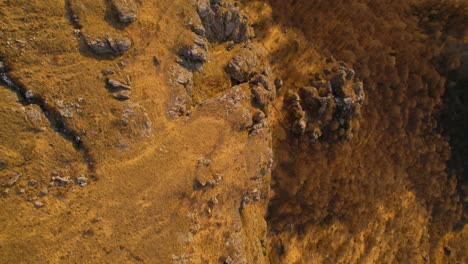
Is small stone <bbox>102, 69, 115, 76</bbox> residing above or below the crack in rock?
above

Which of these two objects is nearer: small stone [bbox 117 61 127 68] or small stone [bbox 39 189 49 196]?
small stone [bbox 39 189 49 196]

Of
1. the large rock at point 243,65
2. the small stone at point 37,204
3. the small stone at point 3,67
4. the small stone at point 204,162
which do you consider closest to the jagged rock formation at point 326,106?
the large rock at point 243,65

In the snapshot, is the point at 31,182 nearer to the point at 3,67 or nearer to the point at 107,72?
the point at 3,67

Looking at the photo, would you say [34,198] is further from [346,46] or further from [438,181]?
[438,181]

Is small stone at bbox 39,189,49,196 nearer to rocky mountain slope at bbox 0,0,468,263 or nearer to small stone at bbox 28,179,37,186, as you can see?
rocky mountain slope at bbox 0,0,468,263

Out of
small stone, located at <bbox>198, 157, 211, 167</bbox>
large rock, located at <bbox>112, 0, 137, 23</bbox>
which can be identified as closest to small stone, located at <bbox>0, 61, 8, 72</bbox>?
large rock, located at <bbox>112, 0, 137, 23</bbox>

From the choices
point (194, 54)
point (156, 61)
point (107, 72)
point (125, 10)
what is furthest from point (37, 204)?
point (194, 54)

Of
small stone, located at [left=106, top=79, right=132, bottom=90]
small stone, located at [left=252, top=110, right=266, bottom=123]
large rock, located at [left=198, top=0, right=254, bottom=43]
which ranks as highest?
large rock, located at [left=198, top=0, right=254, bottom=43]

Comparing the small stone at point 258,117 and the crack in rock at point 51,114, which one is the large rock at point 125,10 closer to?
the crack in rock at point 51,114
